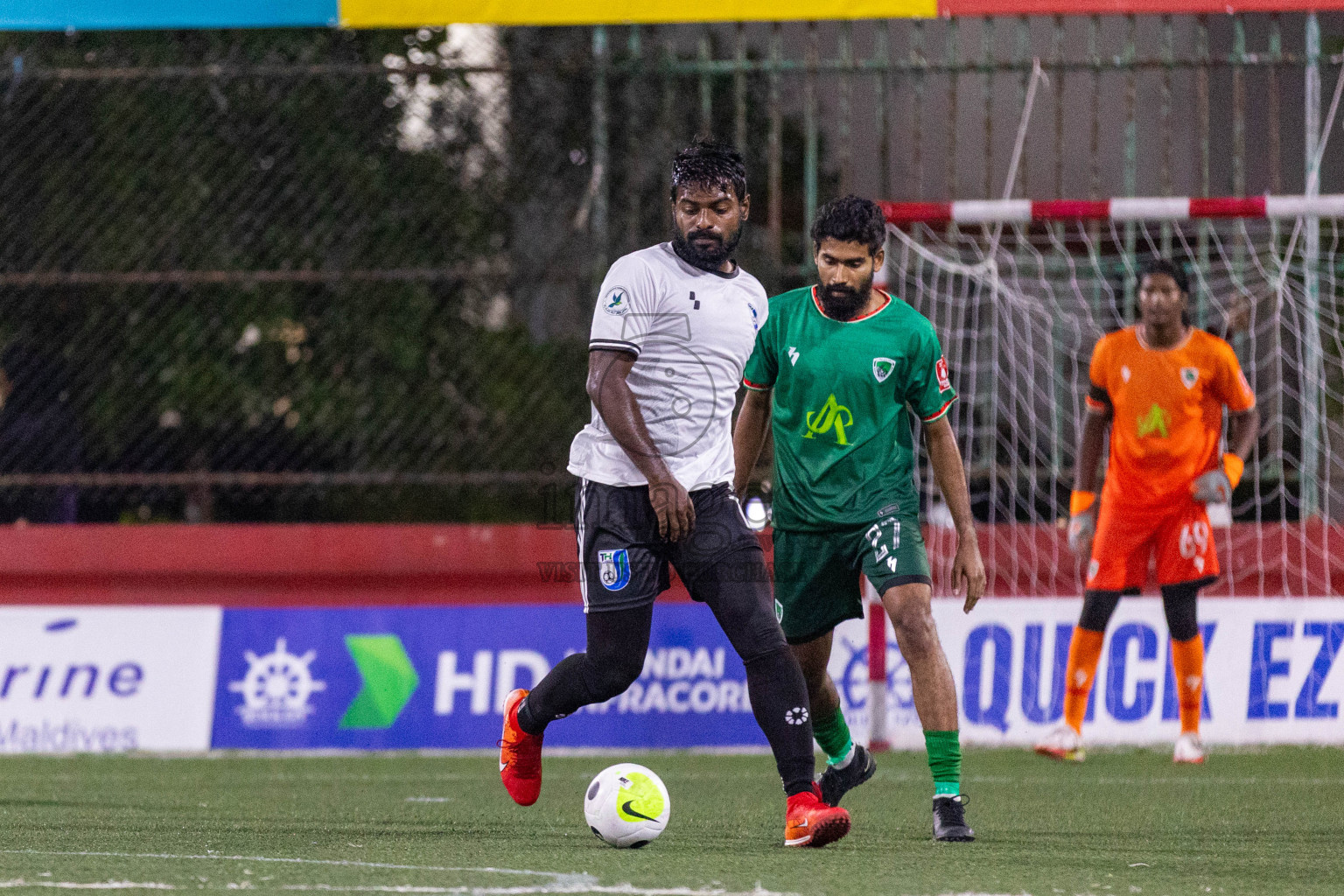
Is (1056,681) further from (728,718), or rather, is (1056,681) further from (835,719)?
(835,719)

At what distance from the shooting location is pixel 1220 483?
7.50m

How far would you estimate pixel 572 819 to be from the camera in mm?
5719

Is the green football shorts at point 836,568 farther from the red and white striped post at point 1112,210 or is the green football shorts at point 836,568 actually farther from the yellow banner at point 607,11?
the yellow banner at point 607,11

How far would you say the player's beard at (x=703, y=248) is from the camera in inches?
191

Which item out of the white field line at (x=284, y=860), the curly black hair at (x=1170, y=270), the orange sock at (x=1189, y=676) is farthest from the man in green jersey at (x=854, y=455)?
the orange sock at (x=1189, y=676)

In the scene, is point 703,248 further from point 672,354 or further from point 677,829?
point 677,829

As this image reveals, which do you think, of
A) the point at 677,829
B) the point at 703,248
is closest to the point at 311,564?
the point at 677,829

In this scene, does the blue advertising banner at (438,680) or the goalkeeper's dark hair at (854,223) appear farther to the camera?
the blue advertising banner at (438,680)

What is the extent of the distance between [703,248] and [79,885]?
7.59 ft

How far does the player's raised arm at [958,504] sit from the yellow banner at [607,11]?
Answer: 4.25 m

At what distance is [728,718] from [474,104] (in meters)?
3.86

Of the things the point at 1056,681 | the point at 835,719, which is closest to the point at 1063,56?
the point at 1056,681

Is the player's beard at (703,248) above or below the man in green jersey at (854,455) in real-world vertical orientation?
above

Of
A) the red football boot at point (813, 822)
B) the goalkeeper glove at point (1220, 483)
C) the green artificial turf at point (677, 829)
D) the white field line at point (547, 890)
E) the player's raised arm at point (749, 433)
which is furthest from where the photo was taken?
the goalkeeper glove at point (1220, 483)
